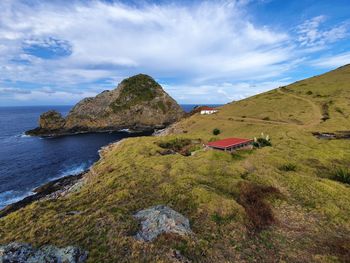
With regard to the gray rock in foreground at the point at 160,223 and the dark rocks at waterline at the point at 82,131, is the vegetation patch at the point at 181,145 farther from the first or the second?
the dark rocks at waterline at the point at 82,131

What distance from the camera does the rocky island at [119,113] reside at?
142812 millimetres

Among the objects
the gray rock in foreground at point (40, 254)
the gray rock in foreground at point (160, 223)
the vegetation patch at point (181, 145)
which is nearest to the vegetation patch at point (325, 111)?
the vegetation patch at point (181, 145)

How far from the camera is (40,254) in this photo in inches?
519

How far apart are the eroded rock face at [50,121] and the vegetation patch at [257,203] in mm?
140873

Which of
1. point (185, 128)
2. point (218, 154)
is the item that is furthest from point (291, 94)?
point (218, 154)

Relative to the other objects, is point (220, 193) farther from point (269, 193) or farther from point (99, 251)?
point (99, 251)

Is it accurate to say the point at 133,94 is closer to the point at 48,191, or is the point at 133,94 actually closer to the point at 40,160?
the point at 40,160

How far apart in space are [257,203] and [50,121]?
14513 cm

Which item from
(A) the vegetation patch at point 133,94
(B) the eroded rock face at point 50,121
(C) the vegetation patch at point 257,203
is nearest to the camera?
(C) the vegetation patch at point 257,203

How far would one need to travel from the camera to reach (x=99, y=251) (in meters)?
13.8

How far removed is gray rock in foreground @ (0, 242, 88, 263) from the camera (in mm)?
12602

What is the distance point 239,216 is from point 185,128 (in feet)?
264

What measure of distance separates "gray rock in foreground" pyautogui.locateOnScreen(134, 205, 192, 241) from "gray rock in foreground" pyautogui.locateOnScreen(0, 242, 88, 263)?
11.6 feet

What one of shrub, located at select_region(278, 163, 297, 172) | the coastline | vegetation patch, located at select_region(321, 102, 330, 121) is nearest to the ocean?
the coastline
